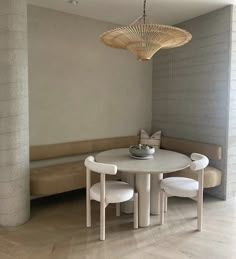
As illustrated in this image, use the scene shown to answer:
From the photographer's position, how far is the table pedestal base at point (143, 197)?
10.0 feet

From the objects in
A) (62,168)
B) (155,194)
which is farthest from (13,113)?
(155,194)

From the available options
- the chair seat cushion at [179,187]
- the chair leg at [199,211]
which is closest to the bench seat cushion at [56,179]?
the chair seat cushion at [179,187]

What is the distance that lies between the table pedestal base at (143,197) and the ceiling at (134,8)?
7.57 feet

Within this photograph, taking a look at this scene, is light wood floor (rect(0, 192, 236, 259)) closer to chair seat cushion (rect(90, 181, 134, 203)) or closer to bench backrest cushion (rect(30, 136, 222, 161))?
chair seat cushion (rect(90, 181, 134, 203))

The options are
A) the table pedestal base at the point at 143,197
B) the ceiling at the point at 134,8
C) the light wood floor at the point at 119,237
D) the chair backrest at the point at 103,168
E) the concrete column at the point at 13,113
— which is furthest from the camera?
the ceiling at the point at 134,8

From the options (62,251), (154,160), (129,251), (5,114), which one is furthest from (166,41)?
(62,251)

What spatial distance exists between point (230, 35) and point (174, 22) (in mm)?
1082

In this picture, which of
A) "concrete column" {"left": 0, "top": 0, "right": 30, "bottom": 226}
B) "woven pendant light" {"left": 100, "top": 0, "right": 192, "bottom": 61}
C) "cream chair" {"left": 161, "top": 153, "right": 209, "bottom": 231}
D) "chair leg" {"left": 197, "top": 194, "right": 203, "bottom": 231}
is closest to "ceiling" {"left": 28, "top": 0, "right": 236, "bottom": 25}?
"concrete column" {"left": 0, "top": 0, "right": 30, "bottom": 226}

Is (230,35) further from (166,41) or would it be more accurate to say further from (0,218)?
(0,218)

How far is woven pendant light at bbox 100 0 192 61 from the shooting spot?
7.93 feet

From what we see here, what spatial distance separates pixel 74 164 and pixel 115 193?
1.33 m

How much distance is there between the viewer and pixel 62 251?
8.39 feet

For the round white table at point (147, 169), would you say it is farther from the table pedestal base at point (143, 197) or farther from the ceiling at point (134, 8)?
the ceiling at point (134, 8)

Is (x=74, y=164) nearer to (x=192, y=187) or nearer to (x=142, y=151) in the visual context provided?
(x=142, y=151)
